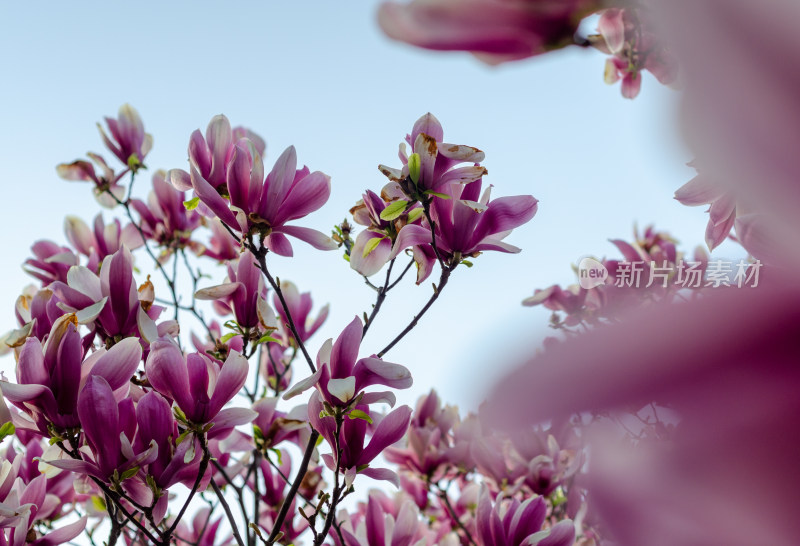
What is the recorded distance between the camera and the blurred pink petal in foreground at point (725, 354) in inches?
4.7

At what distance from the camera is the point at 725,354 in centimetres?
13

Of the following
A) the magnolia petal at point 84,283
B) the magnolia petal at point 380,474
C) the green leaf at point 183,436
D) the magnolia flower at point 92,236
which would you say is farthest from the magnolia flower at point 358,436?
the magnolia flower at point 92,236

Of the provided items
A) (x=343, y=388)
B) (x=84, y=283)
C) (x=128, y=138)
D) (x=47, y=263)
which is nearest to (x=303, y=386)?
(x=343, y=388)

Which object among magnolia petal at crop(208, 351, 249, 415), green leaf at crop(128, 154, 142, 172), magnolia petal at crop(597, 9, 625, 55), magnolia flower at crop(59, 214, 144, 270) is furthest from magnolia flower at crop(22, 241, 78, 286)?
magnolia petal at crop(597, 9, 625, 55)

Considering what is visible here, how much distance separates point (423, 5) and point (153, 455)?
650mm

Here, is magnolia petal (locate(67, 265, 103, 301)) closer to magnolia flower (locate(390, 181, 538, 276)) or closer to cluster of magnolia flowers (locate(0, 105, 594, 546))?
cluster of magnolia flowers (locate(0, 105, 594, 546))

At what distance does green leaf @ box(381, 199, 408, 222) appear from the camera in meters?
0.77

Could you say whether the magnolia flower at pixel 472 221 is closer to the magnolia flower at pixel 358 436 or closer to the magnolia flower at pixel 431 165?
the magnolia flower at pixel 431 165

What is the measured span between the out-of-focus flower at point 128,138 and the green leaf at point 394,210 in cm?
95

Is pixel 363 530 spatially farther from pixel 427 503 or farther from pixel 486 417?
pixel 486 417

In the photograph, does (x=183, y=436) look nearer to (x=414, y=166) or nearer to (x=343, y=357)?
(x=343, y=357)

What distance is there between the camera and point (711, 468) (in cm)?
12

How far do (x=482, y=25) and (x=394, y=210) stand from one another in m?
0.59

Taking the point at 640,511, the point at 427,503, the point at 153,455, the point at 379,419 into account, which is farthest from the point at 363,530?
the point at 640,511
